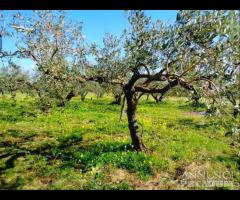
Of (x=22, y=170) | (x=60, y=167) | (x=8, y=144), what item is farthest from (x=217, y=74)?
(x=8, y=144)

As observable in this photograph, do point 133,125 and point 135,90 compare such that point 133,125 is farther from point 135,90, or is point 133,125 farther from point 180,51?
point 180,51

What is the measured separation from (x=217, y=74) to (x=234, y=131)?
2.75 meters

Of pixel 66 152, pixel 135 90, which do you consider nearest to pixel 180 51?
pixel 135 90

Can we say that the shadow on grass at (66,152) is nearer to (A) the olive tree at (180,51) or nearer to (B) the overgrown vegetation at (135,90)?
(B) the overgrown vegetation at (135,90)

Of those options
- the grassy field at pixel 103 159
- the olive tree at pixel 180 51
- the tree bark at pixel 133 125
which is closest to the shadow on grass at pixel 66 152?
the grassy field at pixel 103 159

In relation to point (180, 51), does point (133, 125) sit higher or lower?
lower

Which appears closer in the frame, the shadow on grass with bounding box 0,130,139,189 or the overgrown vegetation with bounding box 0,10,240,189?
the overgrown vegetation with bounding box 0,10,240,189

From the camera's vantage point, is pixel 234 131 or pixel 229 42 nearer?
pixel 234 131

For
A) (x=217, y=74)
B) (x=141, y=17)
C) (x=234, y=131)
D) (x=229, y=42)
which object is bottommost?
(x=234, y=131)

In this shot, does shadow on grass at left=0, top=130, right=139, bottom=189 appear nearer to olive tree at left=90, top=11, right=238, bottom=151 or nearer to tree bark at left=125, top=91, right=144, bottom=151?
tree bark at left=125, top=91, right=144, bottom=151

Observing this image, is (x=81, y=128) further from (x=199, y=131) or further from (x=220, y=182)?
(x=220, y=182)

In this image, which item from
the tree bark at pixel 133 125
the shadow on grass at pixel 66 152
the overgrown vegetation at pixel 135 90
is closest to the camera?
the overgrown vegetation at pixel 135 90

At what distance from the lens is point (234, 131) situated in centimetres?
979

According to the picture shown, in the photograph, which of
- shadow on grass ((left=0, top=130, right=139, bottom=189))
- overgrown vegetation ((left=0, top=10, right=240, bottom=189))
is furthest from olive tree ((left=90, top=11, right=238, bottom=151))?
shadow on grass ((left=0, top=130, right=139, bottom=189))
